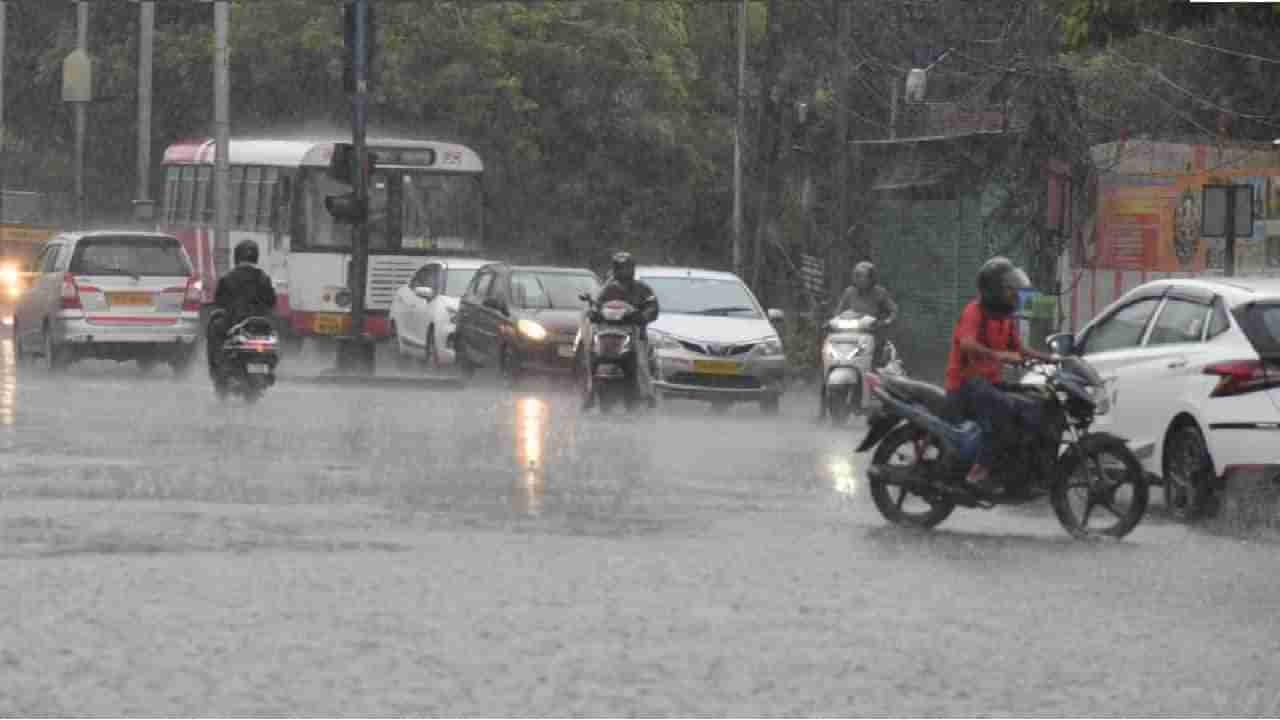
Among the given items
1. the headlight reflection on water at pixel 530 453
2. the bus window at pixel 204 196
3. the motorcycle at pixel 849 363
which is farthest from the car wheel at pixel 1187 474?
the bus window at pixel 204 196

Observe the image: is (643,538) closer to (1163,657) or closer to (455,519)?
(455,519)

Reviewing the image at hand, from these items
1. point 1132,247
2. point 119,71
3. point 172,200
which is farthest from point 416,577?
point 119,71

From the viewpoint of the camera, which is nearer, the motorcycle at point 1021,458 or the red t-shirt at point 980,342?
the motorcycle at point 1021,458

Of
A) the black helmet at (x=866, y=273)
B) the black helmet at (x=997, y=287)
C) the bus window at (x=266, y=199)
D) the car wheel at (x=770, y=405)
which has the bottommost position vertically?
the car wheel at (x=770, y=405)

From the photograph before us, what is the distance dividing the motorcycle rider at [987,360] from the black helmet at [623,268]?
12125mm

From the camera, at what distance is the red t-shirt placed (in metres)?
16.9

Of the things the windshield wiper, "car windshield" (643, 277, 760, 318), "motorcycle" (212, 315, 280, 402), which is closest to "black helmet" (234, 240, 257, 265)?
"motorcycle" (212, 315, 280, 402)

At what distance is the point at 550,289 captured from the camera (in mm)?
35656

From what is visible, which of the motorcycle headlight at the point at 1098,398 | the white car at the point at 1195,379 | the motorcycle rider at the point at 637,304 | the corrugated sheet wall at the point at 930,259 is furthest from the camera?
the corrugated sheet wall at the point at 930,259

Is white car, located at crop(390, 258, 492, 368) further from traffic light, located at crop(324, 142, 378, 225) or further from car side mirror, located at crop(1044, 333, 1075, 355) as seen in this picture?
car side mirror, located at crop(1044, 333, 1075, 355)

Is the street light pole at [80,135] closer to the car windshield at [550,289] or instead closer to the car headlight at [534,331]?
the car windshield at [550,289]

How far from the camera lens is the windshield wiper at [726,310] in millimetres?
32688

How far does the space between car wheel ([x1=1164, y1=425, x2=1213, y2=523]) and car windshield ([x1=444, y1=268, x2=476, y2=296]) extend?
2221 cm

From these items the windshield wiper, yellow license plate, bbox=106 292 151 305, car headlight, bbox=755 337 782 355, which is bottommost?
car headlight, bbox=755 337 782 355
